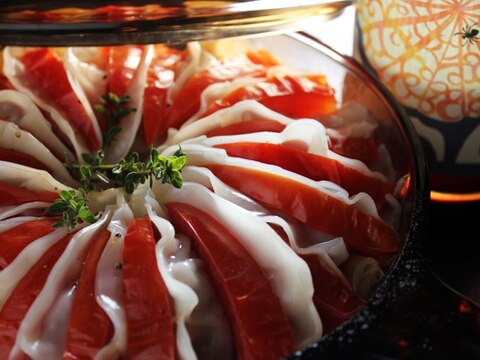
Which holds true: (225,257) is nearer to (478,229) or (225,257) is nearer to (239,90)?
(239,90)

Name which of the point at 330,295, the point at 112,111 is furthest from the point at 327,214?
the point at 112,111

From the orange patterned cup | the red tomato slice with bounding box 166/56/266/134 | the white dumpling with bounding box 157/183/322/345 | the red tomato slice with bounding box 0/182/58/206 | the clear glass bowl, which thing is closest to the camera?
the clear glass bowl

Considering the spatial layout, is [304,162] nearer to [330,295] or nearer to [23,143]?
[330,295]

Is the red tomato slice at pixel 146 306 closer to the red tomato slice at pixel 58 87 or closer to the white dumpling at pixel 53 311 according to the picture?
the white dumpling at pixel 53 311

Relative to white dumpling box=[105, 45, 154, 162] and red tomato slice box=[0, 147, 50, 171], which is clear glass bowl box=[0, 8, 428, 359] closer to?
white dumpling box=[105, 45, 154, 162]

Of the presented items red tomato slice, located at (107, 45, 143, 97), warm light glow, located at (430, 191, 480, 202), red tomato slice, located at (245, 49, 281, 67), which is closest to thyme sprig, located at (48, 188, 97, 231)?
red tomato slice, located at (107, 45, 143, 97)

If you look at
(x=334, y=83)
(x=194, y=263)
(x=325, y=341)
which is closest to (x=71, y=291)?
(x=194, y=263)

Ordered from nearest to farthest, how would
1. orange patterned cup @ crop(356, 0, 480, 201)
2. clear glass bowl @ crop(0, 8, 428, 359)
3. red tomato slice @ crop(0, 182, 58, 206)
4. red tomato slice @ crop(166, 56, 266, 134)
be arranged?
clear glass bowl @ crop(0, 8, 428, 359) → red tomato slice @ crop(0, 182, 58, 206) → orange patterned cup @ crop(356, 0, 480, 201) → red tomato slice @ crop(166, 56, 266, 134)

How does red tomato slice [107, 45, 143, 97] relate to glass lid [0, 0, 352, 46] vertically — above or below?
below
